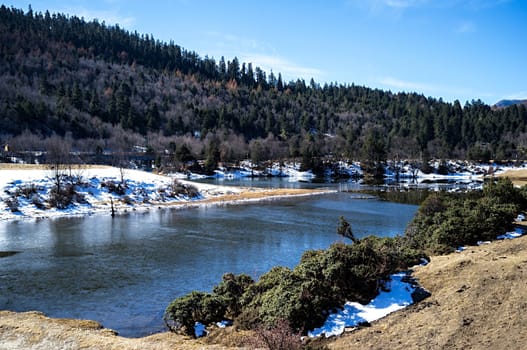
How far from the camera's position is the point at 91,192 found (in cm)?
4969

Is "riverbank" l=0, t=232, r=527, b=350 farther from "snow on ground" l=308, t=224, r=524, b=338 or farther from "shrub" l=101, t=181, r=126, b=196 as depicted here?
A: "shrub" l=101, t=181, r=126, b=196

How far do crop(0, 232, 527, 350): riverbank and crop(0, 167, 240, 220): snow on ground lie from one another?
31077 millimetres

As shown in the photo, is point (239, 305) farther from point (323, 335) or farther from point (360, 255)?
point (360, 255)

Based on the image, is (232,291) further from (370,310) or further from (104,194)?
(104,194)

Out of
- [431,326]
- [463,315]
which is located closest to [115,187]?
[431,326]

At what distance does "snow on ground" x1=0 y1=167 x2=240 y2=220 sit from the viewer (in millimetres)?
42188

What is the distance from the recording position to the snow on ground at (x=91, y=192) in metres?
42.2

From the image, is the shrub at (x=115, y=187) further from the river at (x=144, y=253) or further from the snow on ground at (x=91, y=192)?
the river at (x=144, y=253)

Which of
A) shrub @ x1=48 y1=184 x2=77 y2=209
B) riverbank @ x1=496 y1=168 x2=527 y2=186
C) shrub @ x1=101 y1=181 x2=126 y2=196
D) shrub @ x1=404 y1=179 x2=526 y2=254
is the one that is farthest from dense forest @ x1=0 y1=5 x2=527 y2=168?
shrub @ x1=404 y1=179 x2=526 y2=254

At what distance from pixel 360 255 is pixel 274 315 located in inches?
176

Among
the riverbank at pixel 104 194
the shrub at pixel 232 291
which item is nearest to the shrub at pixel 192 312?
the shrub at pixel 232 291

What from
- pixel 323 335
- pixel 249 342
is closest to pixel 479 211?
pixel 323 335

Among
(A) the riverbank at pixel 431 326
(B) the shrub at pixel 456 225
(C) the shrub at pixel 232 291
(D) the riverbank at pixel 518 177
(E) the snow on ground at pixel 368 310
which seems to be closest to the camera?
(A) the riverbank at pixel 431 326

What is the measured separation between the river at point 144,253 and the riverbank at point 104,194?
14.6 feet
